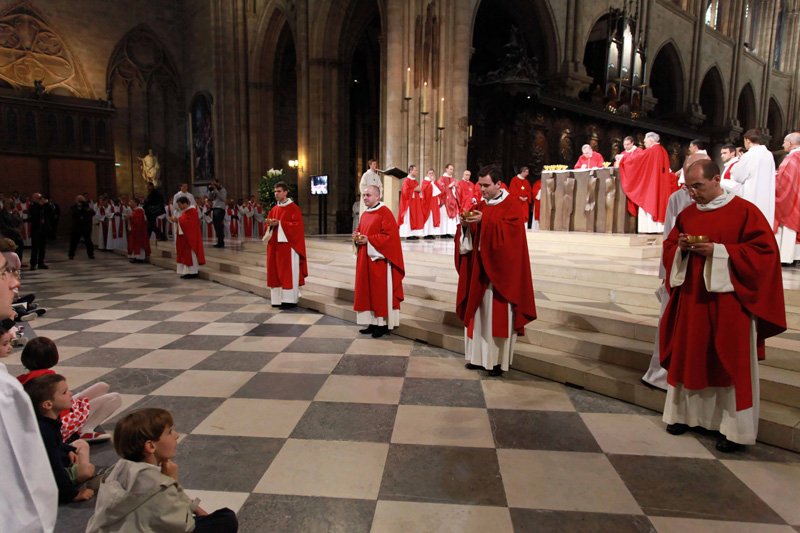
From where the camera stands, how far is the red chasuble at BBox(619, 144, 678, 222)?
331 inches

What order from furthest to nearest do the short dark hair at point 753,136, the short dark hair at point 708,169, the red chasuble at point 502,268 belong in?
the short dark hair at point 753,136
the red chasuble at point 502,268
the short dark hair at point 708,169

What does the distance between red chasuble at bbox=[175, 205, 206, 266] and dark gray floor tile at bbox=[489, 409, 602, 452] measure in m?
8.30

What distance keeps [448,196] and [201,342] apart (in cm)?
850

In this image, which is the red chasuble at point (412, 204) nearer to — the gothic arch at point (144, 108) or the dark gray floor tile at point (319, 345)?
the dark gray floor tile at point (319, 345)

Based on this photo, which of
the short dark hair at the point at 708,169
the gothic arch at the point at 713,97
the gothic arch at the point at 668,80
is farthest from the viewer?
the gothic arch at the point at 713,97

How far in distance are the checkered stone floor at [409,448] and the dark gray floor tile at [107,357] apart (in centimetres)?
2

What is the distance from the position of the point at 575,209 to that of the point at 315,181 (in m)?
8.40

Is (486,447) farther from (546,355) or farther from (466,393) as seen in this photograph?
(546,355)

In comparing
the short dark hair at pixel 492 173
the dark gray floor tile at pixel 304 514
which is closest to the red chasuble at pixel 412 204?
the short dark hair at pixel 492 173


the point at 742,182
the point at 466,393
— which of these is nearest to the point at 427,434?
the point at 466,393

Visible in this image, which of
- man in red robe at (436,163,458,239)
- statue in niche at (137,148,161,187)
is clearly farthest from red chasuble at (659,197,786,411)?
statue in niche at (137,148,161,187)

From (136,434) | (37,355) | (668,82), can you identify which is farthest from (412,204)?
(668,82)

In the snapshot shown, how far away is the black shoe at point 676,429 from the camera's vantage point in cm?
330

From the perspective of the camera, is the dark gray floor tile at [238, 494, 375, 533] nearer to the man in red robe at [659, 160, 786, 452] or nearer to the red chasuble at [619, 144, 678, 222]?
the man in red robe at [659, 160, 786, 452]
